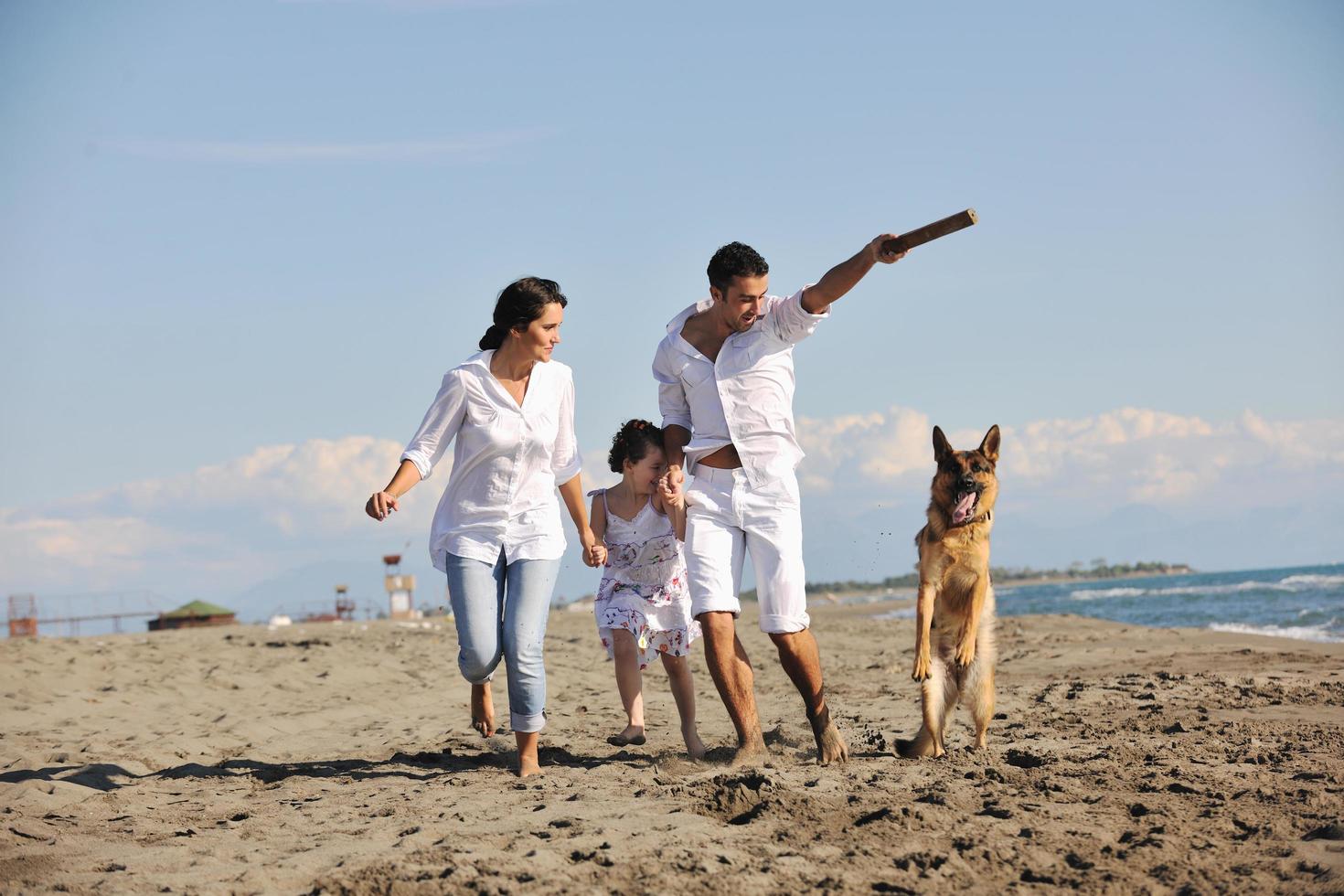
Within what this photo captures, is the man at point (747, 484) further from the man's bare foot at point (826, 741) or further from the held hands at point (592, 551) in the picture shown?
the held hands at point (592, 551)

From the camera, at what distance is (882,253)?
5.18 metres

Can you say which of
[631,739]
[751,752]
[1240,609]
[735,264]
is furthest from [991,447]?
[1240,609]

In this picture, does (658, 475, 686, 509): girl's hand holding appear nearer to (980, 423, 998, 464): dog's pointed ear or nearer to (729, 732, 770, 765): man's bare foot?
(729, 732, 770, 765): man's bare foot

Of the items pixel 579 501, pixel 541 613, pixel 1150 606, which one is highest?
pixel 579 501

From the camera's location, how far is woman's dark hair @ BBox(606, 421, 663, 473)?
6.45 meters

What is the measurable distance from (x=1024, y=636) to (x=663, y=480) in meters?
11.4

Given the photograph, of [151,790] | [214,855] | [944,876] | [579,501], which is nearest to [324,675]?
[151,790]

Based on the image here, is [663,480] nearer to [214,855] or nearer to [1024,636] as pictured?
[214,855]

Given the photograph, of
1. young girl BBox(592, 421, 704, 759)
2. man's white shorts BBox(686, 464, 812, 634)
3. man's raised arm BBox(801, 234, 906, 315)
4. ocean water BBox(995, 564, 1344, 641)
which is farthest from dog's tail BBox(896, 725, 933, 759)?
ocean water BBox(995, 564, 1344, 641)

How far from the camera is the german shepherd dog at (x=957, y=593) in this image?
5602 mm

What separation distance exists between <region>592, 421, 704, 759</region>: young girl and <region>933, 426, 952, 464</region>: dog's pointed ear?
157cm

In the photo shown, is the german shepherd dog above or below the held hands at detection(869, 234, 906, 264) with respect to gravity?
below

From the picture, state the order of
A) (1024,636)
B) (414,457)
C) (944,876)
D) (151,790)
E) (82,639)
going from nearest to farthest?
(944,876)
(414,457)
(151,790)
(1024,636)
(82,639)

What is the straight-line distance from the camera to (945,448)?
5781 millimetres
